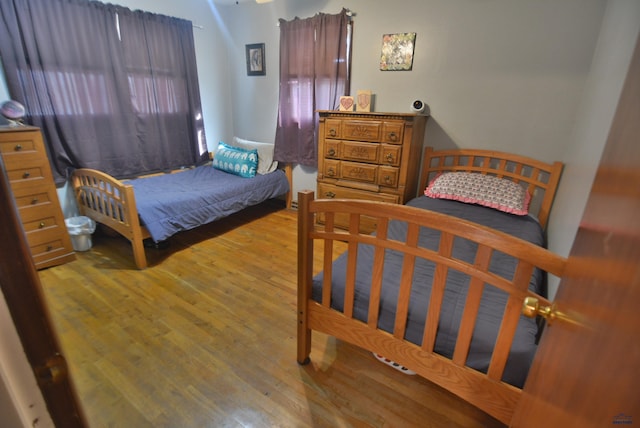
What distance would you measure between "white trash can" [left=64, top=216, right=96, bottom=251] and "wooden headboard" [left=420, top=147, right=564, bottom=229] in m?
3.17

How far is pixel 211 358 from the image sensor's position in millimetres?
1722

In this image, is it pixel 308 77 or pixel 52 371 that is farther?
pixel 308 77

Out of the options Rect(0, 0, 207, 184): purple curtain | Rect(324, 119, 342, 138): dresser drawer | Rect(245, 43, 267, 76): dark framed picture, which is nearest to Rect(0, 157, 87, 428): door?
Rect(324, 119, 342, 138): dresser drawer

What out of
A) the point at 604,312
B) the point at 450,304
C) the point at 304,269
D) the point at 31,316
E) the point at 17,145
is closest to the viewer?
the point at 31,316

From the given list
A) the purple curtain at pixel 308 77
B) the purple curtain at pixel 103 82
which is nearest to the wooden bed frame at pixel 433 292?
the purple curtain at pixel 308 77

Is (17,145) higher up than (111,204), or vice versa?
(17,145)

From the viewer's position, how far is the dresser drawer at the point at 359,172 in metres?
2.97

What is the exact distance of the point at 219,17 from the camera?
391 cm

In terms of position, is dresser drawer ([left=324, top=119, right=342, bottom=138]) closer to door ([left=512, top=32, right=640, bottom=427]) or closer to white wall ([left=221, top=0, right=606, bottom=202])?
white wall ([left=221, top=0, right=606, bottom=202])

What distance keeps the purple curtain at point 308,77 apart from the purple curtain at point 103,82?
1.10m

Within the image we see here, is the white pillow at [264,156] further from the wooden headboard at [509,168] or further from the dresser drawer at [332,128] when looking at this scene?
the wooden headboard at [509,168]

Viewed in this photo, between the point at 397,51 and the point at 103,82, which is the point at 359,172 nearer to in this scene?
the point at 397,51

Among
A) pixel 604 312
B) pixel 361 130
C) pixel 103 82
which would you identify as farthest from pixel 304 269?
pixel 103 82

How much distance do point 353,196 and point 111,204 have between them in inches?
85.4
